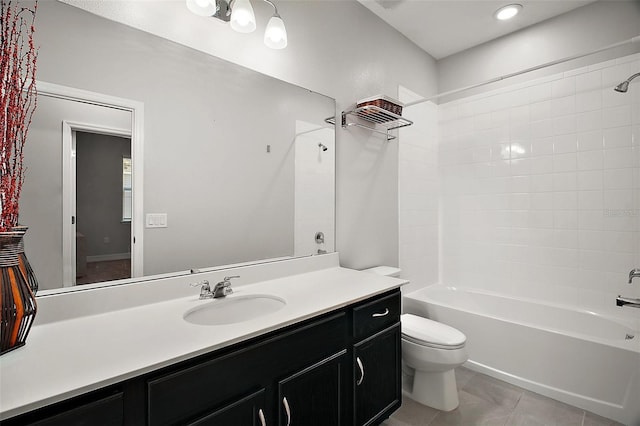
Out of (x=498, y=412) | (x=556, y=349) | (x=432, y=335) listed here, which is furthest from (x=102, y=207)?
(x=556, y=349)

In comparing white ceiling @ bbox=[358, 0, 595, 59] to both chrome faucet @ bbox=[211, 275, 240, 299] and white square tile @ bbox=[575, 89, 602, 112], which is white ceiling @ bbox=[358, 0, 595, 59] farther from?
chrome faucet @ bbox=[211, 275, 240, 299]

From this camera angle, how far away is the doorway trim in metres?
1.12

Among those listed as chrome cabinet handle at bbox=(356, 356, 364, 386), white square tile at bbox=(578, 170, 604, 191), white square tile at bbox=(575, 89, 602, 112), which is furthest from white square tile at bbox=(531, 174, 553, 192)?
chrome cabinet handle at bbox=(356, 356, 364, 386)

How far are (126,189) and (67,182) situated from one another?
0.62 feet

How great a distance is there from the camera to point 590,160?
233 centimetres

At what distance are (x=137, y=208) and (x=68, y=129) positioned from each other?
369 mm

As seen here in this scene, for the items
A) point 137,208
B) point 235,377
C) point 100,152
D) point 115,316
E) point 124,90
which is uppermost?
point 124,90

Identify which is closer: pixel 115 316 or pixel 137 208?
pixel 115 316

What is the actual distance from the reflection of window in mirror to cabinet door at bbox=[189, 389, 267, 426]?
2.73ft

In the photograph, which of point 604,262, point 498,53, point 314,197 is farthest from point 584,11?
point 314,197

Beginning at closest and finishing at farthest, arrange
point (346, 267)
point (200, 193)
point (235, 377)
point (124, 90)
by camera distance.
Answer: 1. point (235, 377)
2. point (124, 90)
3. point (200, 193)
4. point (346, 267)

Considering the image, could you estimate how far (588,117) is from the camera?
2342mm

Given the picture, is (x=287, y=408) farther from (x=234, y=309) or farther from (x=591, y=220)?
(x=591, y=220)

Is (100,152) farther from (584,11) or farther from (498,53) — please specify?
(584,11)
